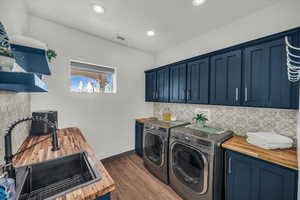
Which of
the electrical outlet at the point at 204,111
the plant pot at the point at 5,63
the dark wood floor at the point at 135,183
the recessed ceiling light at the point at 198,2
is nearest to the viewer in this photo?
the plant pot at the point at 5,63

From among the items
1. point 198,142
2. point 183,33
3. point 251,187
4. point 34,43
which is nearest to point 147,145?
point 198,142

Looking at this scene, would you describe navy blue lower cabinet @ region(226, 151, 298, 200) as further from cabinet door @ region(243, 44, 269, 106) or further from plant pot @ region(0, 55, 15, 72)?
plant pot @ region(0, 55, 15, 72)

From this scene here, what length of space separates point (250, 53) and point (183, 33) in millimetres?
1223

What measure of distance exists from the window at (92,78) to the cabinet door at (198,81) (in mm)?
1675

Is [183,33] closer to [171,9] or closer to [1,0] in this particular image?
[171,9]

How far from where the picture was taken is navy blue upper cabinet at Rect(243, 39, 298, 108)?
123 cm

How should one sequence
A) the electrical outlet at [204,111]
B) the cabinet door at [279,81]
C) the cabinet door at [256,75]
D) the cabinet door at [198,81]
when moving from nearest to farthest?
the cabinet door at [279,81]
the cabinet door at [256,75]
the cabinet door at [198,81]
the electrical outlet at [204,111]

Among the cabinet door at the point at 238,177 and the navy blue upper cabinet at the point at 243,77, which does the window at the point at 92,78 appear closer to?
the navy blue upper cabinet at the point at 243,77

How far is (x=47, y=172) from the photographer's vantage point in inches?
40.1

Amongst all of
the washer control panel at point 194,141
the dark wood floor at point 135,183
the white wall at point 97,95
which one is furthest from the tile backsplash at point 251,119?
the white wall at point 97,95

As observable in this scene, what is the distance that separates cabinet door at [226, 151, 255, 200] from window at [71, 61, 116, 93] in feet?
8.01

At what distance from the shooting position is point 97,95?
97.3 inches

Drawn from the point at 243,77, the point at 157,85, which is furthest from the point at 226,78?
the point at 157,85

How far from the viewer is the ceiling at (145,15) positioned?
1545 mm
